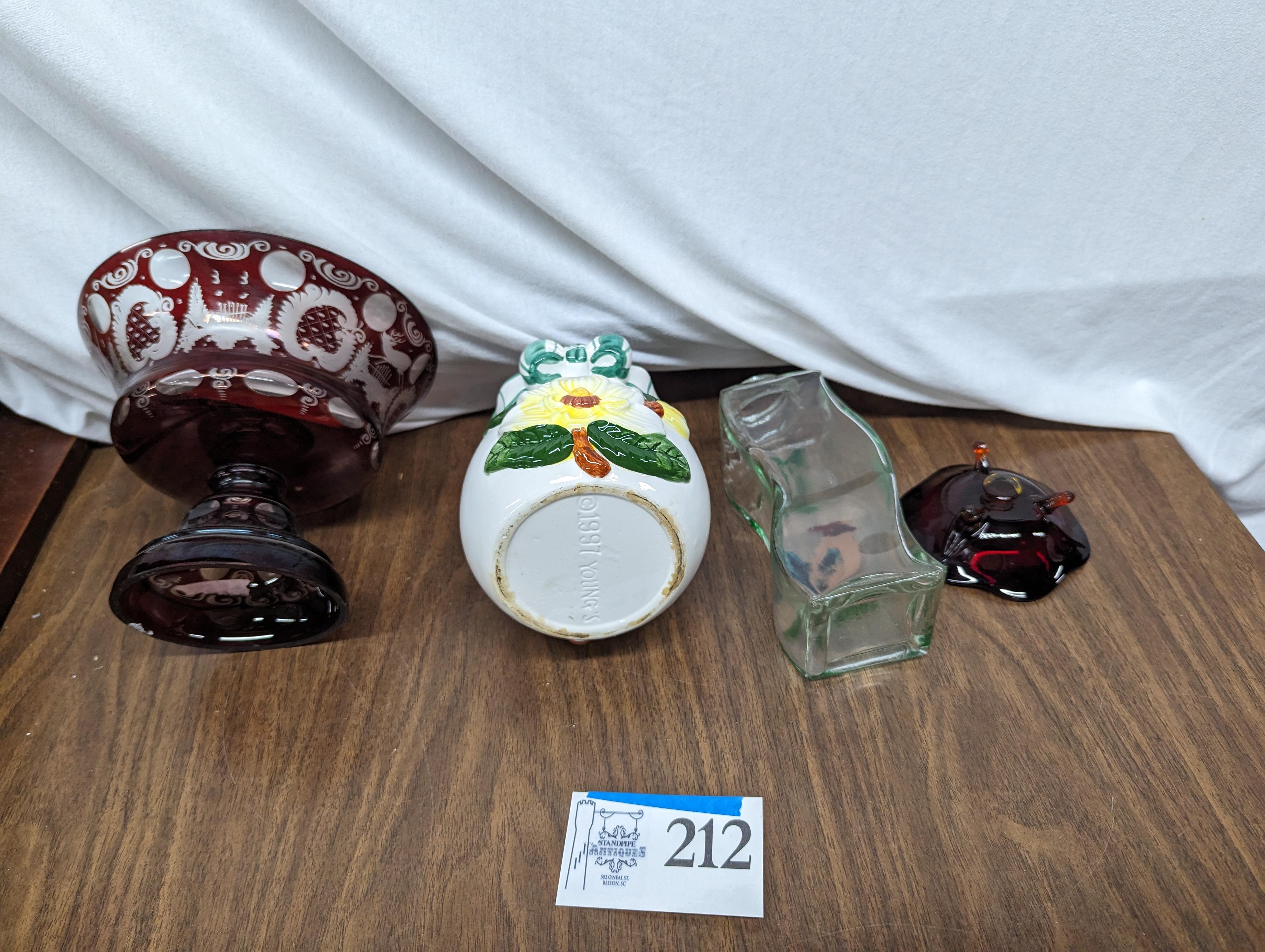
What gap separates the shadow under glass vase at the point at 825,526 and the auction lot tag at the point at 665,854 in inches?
5.1

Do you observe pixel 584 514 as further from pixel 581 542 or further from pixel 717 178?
pixel 717 178

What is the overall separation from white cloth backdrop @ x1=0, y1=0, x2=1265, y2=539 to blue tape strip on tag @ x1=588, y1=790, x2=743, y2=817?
40cm

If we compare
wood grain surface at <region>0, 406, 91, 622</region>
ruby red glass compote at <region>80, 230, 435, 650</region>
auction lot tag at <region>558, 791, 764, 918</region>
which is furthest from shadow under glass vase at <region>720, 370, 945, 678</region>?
wood grain surface at <region>0, 406, 91, 622</region>

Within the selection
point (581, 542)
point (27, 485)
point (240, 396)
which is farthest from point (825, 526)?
point (27, 485)

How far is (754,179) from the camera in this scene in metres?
0.75

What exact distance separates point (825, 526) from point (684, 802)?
0.83 feet

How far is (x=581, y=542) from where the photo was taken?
569 millimetres

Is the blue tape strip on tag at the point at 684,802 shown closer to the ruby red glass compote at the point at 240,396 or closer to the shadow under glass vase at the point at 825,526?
the shadow under glass vase at the point at 825,526

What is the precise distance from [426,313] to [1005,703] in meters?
0.54

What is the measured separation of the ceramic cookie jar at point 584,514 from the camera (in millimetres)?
561

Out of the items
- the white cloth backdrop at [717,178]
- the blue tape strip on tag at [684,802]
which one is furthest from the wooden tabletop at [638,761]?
the white cloth backdrop at [717,178]

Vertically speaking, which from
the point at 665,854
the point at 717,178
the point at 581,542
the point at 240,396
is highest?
the point at 717,178

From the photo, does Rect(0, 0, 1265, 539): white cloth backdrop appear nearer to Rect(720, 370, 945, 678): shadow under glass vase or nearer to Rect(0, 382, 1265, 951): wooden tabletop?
Rect(720, 370, 945, 678): shadow under glass vase

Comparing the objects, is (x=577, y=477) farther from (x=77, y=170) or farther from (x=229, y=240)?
(x=77, y=170)
